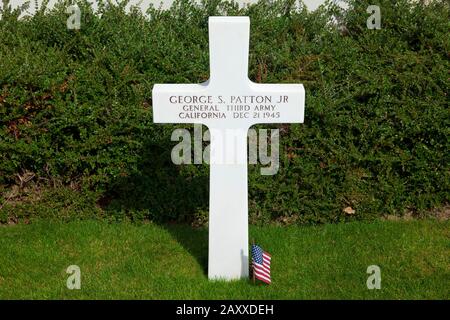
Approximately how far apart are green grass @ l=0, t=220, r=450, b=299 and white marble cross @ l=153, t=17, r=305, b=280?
0.55 m

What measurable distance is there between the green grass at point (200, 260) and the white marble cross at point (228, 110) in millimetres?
548

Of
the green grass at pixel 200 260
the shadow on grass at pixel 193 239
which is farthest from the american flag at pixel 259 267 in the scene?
the shadow on grass at pixel 193 239

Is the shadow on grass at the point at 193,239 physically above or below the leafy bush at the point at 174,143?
below

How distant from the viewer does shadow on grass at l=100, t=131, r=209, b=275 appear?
225 inches

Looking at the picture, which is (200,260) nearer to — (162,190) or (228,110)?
(162,190)

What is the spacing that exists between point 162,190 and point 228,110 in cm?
157

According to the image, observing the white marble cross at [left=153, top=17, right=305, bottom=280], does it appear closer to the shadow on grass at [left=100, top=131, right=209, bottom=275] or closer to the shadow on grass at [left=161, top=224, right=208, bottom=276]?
the shadow on grass at [left=161, top=224, right=208, bottom=276]

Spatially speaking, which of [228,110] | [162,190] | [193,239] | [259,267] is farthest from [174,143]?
[259,267]

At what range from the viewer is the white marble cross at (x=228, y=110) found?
14.2 feet

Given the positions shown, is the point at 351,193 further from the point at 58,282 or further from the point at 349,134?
the point at 58,282

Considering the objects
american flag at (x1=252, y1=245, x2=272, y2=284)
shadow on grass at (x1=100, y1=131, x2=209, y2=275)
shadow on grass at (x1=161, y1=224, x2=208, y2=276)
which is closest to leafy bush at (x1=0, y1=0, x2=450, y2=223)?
shadow on grass at (x1=100, y1=131, x2=209, y2=275)

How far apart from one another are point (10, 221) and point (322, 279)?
277 cm

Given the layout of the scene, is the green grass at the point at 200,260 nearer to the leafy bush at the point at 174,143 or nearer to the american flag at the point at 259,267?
the american flag at the point at 259,267

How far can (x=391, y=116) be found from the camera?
5.80m
